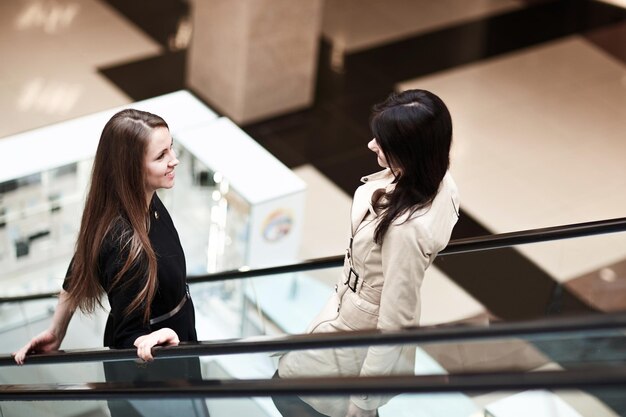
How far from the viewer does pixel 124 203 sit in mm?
3523

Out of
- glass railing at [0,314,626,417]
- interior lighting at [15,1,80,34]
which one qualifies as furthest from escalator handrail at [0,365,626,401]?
interior lighting at [15,1,80,34]

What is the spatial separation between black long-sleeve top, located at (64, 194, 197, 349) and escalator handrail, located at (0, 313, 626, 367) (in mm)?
154

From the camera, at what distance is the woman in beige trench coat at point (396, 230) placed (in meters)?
3.08

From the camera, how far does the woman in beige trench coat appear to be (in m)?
3.08

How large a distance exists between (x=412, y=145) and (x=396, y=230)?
0.27m

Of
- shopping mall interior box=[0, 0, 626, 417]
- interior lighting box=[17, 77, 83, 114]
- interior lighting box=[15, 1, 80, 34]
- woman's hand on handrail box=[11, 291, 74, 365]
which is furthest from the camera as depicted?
interior lighting box=[15, 1, 80, 34]

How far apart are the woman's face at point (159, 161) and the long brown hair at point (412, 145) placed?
31.4 inches

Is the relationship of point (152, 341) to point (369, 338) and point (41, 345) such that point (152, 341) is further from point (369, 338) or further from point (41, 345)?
point (369, 338)

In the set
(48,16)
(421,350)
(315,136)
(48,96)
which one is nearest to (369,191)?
(421,350)

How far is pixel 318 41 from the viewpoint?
1120 centimetres

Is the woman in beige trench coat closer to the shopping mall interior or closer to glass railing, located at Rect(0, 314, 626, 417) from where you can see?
glass railing, located at Rect(0, 314, 626, 417)

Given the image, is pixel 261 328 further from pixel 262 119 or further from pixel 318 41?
pixel 318 41

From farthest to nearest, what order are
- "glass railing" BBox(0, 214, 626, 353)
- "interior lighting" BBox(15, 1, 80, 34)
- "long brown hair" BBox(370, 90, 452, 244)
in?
"interior lighting" BBox(15, 1, 80, 34) → "glass railing" BBox(0, 214, 626, 353) → "long brown hair" BBox(370, 90, 452, 244)

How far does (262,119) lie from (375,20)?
234 centimetres
